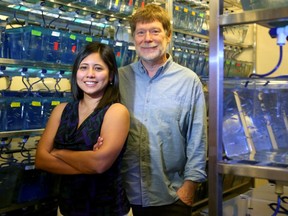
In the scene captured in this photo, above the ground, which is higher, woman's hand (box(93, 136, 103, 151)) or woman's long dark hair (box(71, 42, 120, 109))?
woman's long dark hair (box(71, 42, 120, 109))

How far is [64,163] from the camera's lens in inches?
57.3

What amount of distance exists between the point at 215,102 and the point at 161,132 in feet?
2.41

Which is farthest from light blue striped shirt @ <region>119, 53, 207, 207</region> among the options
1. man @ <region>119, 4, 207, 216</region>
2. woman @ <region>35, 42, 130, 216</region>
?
woman @ <region>35, 42, 130, 216</region>

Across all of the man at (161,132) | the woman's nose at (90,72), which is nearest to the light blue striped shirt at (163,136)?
the man at (161,132)

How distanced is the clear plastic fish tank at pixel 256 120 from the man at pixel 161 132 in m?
0.50

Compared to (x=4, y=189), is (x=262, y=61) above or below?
above

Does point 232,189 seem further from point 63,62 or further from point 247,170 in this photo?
point 247,170

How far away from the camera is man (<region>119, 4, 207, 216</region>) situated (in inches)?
68.8

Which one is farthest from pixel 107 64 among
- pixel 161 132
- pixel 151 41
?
pixel 161 132

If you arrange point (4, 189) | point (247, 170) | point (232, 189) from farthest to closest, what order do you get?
point (232, 189) < point (4, 189) < point (247, 170)

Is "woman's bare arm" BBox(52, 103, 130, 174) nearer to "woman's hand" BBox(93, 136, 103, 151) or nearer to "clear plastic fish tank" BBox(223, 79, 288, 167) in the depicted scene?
"woman's hand" BBox(93, 136, 103, 151)

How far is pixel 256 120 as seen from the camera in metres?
1.31

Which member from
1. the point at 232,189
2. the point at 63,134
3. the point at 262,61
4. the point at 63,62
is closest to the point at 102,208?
the point at 63,134

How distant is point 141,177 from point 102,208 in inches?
14.9
